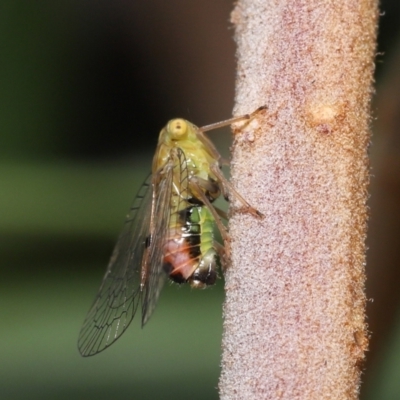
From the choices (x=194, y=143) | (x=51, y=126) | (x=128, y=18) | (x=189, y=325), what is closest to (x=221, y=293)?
(x=189, y=325)

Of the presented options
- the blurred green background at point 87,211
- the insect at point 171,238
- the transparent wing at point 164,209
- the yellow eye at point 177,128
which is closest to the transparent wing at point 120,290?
the insect at point 171,238

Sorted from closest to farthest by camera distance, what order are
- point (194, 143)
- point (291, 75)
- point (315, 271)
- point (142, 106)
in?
point (315, 271) < point (291, 75) < point (194, 143) < point (142, 106)

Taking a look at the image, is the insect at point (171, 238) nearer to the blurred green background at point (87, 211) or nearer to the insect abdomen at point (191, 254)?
the insect abdomen at point (191, 254)

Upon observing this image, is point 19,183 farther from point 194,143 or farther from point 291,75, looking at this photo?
point 291,75

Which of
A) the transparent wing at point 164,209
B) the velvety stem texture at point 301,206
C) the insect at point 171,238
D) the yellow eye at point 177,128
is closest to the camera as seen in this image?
the velvety stem texture at point 301,206

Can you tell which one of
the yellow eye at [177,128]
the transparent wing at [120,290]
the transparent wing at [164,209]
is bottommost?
the transparent wing at [120,290]

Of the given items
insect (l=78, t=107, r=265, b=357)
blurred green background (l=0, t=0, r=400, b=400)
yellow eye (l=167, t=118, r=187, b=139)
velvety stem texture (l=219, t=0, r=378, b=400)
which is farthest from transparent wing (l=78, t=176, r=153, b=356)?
velvety stem texture (l=219, t=0, r=378, b=400)
